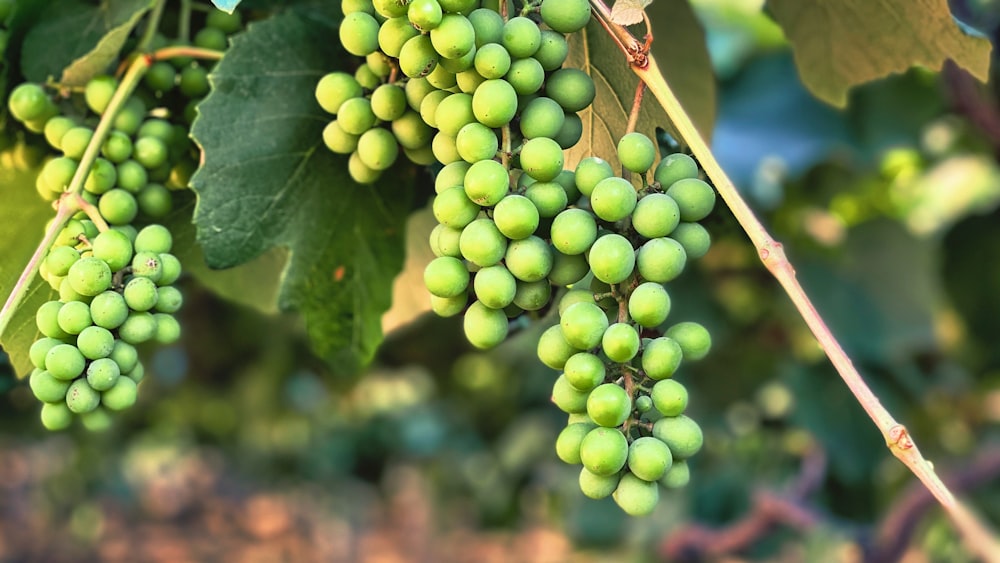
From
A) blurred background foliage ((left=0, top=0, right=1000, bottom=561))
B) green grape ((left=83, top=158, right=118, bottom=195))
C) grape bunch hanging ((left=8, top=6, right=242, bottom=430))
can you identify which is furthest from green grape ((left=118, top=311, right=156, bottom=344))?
blurred background foliage ((left=0, top=0, right=1000, bottom=561))

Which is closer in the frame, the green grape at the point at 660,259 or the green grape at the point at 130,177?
the green grape at the point at 660,259

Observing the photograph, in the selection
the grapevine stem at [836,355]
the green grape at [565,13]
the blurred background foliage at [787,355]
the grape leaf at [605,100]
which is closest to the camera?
the grapevine stem at [836,355]

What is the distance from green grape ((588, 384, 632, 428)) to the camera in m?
0.44

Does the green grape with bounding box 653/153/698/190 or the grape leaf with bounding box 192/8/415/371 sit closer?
the green grape with bounding box 653/153/698/190

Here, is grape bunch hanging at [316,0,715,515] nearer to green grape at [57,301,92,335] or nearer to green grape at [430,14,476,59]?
green grape at [430,14,476,59]

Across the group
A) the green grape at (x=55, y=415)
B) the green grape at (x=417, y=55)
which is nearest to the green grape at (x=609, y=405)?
the green grape at (x=417, y=55)

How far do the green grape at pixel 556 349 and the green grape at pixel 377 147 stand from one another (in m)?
0.20

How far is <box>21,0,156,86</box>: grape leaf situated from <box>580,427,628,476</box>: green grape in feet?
1.50

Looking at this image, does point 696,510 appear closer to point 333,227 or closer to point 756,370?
point 756,370

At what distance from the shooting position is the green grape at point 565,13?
1.64 ft

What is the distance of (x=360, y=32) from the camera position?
21.9 inches

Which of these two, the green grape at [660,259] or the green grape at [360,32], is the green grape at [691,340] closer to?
the green grape at [660,259]

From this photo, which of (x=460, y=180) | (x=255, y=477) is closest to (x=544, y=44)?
(x=460, y=180)

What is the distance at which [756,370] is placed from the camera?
7.33 ft
